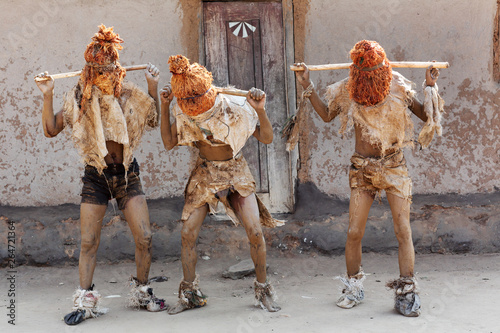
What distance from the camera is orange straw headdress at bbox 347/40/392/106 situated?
15.2ft

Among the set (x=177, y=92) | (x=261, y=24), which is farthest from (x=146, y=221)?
(x=261, y=24)

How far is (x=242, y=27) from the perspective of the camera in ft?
21.2

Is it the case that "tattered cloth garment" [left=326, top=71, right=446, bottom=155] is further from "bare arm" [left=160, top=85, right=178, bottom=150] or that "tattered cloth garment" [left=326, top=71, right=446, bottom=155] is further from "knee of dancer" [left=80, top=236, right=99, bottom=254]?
"knee of dancer" [left=80, top=236, right=99, bottom=254]

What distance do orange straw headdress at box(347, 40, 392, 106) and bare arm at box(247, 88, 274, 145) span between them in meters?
0.72

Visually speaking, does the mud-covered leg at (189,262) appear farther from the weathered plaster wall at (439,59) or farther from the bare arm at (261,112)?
the weathered plaster wall at (439,59)

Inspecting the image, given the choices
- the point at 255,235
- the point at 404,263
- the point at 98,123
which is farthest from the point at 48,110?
Result: the point at 404,263

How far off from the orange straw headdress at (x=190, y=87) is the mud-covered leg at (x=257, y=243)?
79 centimetres

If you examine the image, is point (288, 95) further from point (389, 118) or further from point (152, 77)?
point (152, 77)

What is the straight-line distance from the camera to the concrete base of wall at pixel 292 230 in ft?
20.6

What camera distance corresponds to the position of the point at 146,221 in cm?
501

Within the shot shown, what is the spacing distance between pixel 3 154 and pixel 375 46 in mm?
3890

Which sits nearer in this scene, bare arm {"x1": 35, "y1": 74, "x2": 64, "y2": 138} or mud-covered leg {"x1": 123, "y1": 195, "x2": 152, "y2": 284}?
bare arm {"x1": 35, "y1": 74, "x2": 64, "y2": 138}

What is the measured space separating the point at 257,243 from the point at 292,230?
1625 millimetres

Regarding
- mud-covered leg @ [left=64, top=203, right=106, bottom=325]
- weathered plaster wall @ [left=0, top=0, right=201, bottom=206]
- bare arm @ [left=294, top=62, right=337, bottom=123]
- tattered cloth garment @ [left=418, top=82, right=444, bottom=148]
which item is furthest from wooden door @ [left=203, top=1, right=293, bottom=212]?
mud-covered leg @ [left=64, top=203, right=106, bottom=325]
